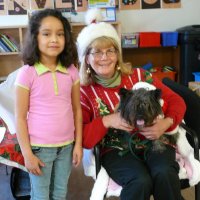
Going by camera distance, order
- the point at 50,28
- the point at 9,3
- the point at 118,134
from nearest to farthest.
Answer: the point at 50,28 → the point at 118,134 → the point at 9,3

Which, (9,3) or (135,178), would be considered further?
(9,3)

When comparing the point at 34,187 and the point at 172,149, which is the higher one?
the point at 172,149

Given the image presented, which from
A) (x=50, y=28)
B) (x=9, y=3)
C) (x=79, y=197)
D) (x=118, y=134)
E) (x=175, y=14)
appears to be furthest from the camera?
(x=175, y=14)

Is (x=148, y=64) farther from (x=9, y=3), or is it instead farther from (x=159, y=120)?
(x=159, y=120)

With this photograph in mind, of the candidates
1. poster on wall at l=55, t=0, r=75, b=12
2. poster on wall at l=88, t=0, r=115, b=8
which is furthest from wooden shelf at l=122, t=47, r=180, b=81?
poster on wall at l=55, t=0, r=75, b=12

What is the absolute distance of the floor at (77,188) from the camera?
6.93 feet

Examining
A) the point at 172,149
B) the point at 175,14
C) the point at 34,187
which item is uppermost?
the point at 175,14

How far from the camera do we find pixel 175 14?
171 inches

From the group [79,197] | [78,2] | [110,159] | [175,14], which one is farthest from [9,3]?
[110,159]

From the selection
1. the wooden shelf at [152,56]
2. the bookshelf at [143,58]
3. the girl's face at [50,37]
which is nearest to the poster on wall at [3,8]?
the bookshelf at [143,58]

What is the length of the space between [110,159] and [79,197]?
779 mm

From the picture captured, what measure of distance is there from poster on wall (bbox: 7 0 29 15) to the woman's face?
2.85 meters

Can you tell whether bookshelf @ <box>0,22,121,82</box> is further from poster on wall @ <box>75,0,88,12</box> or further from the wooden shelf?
the wooden shelf

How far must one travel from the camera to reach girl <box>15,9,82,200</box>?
130 centimetres
